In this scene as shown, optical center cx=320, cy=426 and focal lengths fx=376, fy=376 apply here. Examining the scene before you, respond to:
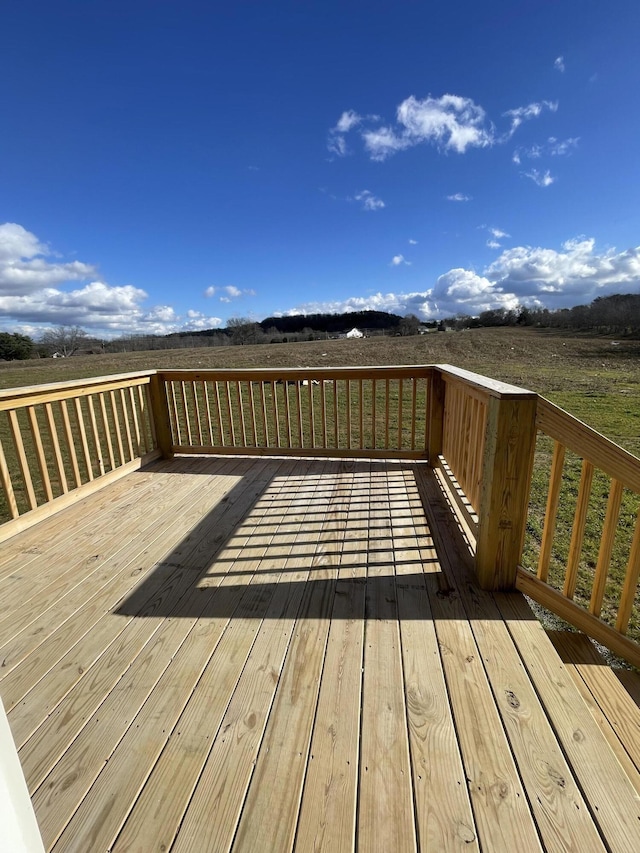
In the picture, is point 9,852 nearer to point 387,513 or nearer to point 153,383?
point 387,513

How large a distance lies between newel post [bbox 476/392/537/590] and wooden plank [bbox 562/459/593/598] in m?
0.21

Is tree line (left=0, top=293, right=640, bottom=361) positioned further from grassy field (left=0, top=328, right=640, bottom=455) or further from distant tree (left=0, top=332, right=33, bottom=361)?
grassy field (left=0, top=328, right=640, bottom=455)

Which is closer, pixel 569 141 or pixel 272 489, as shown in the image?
pixel 272 489

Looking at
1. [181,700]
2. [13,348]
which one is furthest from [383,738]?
[13,348]

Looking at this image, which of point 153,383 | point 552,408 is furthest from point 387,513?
point 153,383

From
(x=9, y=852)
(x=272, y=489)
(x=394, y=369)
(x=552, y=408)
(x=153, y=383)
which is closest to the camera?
(x=9, y=852)

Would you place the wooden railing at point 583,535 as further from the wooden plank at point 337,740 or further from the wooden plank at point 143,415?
the wooden plank at point 143,415

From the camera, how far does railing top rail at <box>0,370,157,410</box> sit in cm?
263

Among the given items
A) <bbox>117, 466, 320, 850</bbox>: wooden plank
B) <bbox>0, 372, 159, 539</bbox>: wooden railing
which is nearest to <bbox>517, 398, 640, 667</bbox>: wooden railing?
<bbox>117, 466, 320, 850</bbox>: wooden plank

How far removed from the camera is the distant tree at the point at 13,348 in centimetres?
2758

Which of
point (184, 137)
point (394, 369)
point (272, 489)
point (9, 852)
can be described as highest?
point (184, 137)

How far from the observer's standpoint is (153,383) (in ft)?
13.5

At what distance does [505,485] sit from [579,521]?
1.15 ft

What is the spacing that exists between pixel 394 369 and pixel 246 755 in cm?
316
